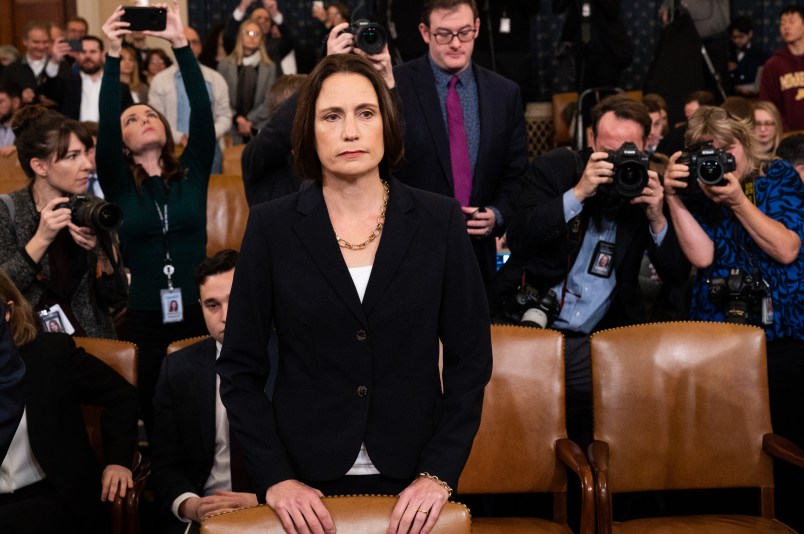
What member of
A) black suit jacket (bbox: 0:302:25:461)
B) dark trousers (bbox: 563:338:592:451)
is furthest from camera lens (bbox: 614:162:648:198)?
black suit jacket (bbox: 0:302:25:461)

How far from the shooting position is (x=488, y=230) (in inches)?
127

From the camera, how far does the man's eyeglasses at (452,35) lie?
3.25 meters

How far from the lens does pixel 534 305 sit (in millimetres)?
3264

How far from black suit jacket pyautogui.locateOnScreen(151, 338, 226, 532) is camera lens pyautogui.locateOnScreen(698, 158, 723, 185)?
1.47m

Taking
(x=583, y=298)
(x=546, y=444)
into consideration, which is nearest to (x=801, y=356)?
(x=583, y=298)

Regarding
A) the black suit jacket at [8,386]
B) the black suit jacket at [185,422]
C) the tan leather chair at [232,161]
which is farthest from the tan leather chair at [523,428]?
the tan leather chair at [232,161]

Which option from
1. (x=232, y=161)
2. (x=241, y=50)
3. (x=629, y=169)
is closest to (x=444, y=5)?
(x=629, y=169)

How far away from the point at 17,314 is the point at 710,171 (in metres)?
1.93

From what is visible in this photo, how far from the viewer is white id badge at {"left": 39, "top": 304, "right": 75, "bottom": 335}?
10.3 ft

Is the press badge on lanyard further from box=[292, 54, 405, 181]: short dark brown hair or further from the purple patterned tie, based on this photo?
box=[292, 54, 405, 181]: short dark brown hair

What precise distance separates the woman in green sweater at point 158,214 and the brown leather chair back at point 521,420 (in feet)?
3.63

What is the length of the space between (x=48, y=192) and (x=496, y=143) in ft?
4.56

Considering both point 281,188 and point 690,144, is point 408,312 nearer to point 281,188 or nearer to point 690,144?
point 281,188

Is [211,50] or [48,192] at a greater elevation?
[211,50]
